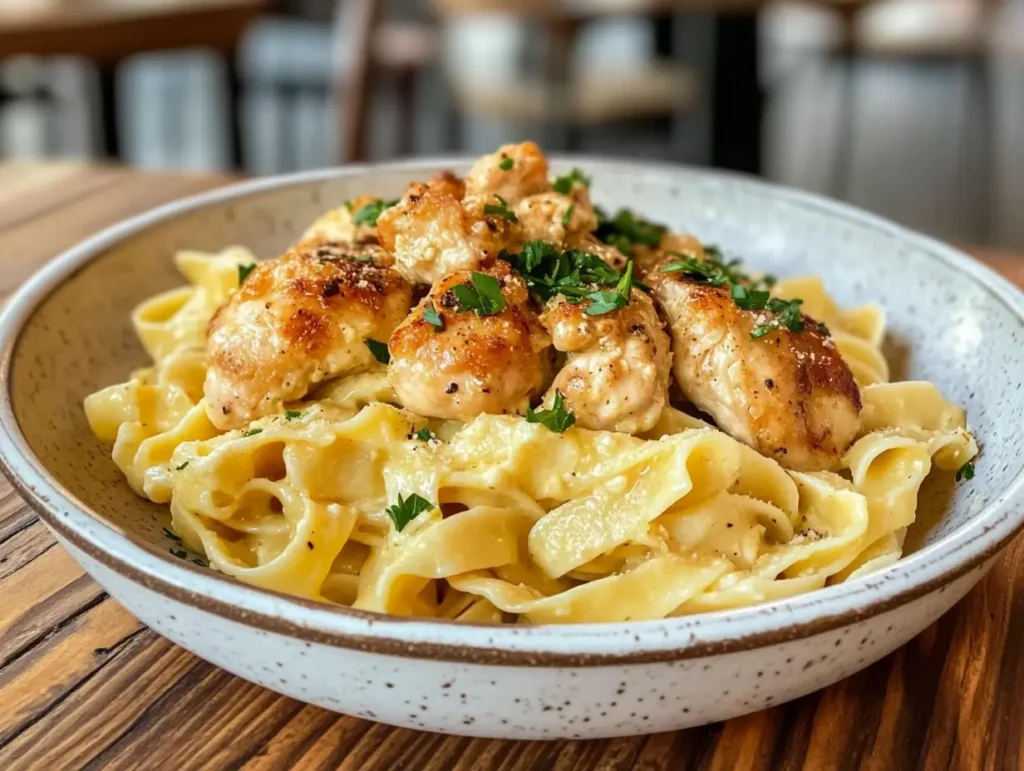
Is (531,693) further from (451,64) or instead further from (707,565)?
(451,64)

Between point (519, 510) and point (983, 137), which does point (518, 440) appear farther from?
point (983, 137)

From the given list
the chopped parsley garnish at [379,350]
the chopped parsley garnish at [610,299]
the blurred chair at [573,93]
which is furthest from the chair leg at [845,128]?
the chopped parsley garnish at [379,350]

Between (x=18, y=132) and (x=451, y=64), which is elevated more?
(x=451, y=64)

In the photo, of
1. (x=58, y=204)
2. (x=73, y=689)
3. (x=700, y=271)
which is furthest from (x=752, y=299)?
(x=58, y=204)

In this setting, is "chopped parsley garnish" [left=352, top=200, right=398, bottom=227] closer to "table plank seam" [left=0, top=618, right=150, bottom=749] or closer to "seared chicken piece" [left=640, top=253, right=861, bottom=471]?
"seared chicken piece" [left=640, top=253, right=861, bottom=471]

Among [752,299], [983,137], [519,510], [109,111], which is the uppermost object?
[752,299]

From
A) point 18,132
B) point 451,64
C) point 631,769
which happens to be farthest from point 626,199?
point 18,132

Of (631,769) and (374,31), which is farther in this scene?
(374,31)
